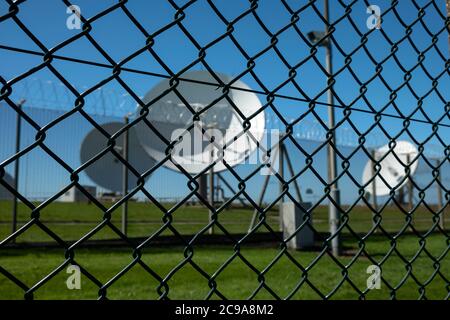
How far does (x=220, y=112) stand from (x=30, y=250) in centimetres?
866

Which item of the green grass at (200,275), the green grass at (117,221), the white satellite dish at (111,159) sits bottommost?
the green grass at (200,275)

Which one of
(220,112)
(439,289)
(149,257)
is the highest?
(220,112)

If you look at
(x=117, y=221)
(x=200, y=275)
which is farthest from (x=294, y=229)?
(x=117, y=221)

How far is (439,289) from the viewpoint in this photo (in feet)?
16.4

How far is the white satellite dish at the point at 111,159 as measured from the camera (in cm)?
1231

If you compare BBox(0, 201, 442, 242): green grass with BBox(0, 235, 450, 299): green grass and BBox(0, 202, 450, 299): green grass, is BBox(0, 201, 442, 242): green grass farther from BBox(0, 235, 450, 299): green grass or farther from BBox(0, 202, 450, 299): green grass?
BBox(0, 235, 450, 299): green grass

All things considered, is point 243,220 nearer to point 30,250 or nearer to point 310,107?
point 30,250

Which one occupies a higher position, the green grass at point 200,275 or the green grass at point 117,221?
the green grass at point 117,221

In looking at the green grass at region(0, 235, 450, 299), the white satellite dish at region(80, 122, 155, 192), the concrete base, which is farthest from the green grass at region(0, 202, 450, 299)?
the white satellite dish at region(80, 122, 155, 192)

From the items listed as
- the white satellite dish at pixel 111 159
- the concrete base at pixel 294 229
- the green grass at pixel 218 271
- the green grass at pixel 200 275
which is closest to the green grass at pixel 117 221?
the green grass at pixel 218 271

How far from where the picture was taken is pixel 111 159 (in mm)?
15312

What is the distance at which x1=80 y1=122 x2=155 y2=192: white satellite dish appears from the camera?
40.4 ft

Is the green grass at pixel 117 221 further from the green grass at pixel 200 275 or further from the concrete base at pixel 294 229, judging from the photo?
the concrete base at pixel 294 229
